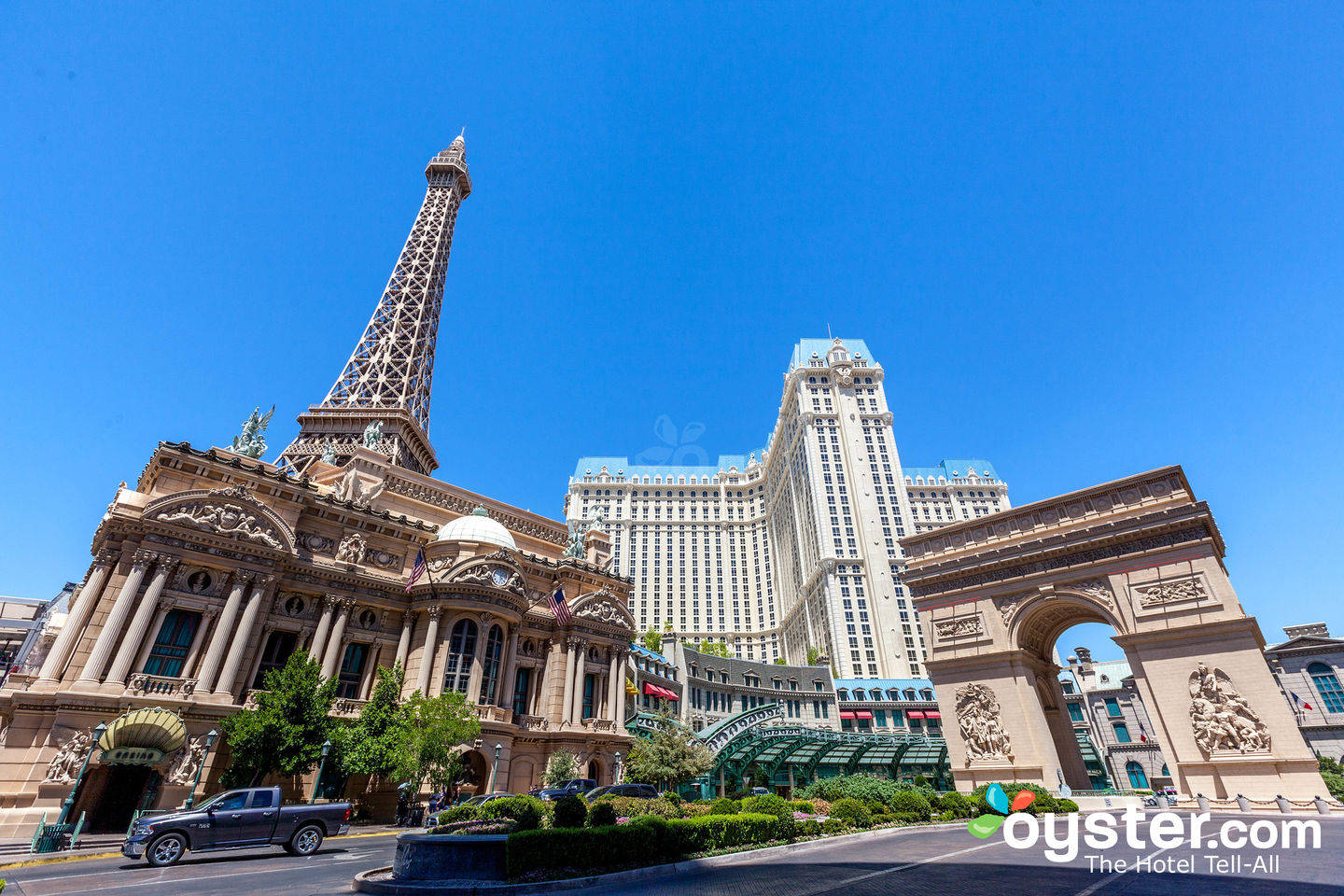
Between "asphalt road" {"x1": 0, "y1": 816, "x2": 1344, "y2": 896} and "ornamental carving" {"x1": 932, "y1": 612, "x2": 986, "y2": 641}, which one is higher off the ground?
"ornamental carving" {"x1": 932, "y1": 612, "x2": 986, "y2": 641}

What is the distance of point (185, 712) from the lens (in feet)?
94.0

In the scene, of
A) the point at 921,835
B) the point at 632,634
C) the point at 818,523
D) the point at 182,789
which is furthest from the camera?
the point at 818,523

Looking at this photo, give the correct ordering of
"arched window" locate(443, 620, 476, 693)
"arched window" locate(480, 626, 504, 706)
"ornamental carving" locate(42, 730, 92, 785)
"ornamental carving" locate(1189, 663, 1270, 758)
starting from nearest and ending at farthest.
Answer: "ornamental carving" locate(42, 730, 92, 785)
"ornamental carving" locate(1189, 663, 1270, 758)
"arched window" locate(443, 620, 476, 693)
"arched window" locate(480, 626, 504, 706)

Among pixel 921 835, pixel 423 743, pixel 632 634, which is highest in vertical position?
pixel 632 634

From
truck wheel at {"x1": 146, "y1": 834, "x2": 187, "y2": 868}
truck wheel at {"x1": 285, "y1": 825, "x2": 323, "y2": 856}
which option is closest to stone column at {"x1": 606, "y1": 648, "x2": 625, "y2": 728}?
truck wheel at {"x1": 285, "y1": 825, "x2": 323, "y2": 856}

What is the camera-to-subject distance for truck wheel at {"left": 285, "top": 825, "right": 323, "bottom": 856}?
19125 millimetres

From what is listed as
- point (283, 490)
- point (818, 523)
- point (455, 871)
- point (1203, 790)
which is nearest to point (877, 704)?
point (818, 523)

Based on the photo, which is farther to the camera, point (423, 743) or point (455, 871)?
point (423, 743)

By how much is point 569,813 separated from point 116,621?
26.3 metres

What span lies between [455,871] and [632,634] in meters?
34.8

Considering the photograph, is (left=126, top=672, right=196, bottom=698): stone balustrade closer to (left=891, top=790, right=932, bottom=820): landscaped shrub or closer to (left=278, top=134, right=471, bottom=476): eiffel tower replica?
(left=278, top=134, right=471, bottom=476): eiffel tower replica

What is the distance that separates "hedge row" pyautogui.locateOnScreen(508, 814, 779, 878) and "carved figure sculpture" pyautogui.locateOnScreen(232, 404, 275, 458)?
34.6 m

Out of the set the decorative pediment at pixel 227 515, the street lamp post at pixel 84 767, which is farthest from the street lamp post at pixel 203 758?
the decorative pediment at pixel 227 515

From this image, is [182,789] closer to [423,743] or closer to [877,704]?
[423,743]
